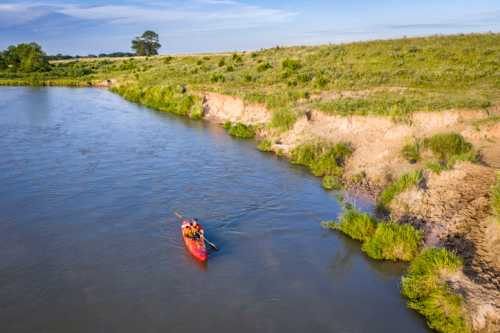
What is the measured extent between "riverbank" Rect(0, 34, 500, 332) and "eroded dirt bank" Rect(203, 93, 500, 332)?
0.04 m

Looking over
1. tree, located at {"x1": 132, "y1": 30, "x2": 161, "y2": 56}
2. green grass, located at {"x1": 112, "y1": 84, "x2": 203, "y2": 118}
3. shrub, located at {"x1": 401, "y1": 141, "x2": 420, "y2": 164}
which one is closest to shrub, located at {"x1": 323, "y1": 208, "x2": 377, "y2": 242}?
shrub, located at {"x1": 401, "y1": 141, "x2": 420, "y2": 164}

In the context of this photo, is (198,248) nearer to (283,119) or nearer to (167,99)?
(283,119)

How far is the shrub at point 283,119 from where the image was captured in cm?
2842

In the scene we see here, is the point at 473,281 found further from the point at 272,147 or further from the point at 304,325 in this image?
the point at 272,147

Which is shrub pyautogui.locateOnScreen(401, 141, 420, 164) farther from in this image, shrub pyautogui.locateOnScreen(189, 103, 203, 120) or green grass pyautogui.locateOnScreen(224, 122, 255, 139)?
shrub pyautogui.locateOnScreen(189, 103, 203, 120)

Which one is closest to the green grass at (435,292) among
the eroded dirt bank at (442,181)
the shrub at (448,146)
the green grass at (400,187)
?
the eroded dirt bank at (442,181)

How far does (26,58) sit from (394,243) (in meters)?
90.6

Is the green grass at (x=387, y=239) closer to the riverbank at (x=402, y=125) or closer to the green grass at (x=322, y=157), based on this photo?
the riverbank at (x=402, y=125)

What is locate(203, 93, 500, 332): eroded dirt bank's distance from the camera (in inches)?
452

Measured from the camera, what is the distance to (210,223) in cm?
1702

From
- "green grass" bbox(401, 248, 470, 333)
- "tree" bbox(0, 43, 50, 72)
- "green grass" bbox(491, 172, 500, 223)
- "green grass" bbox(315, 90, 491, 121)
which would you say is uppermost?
"tree" bbox(0, 43, 50, 72)

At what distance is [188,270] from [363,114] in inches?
621

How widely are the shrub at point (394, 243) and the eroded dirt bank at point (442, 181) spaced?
0.64m

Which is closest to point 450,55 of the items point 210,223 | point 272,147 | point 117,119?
point 272,147
